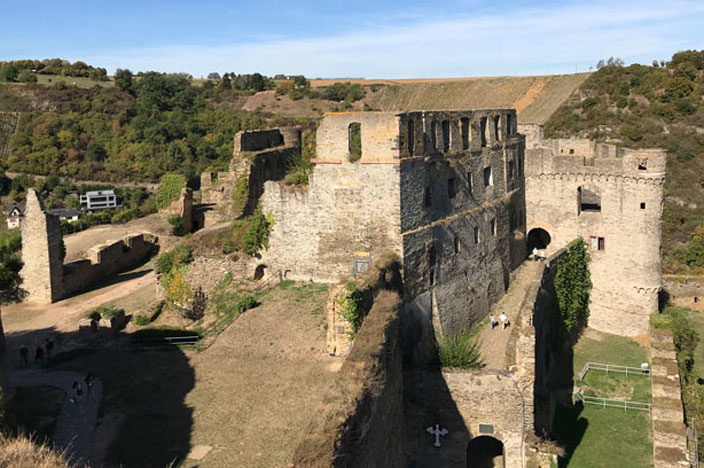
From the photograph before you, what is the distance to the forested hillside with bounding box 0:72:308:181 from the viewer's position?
214 ft

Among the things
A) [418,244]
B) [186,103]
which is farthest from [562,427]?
[186,103]

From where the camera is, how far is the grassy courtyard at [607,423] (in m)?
21.0

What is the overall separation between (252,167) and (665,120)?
152 ft

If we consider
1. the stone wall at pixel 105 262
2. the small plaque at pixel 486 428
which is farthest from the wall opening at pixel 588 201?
the stone wall at pixel 105 262

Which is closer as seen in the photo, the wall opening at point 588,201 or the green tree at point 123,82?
the wall opening at point 588,201

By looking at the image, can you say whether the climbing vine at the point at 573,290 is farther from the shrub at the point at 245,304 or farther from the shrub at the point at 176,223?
the shrub at the point at 176,223

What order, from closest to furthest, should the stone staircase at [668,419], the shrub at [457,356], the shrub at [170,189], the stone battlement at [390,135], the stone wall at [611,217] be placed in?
the stone staircase at [668,419] → the shrub at [457,356] → the stone battlement at [390,135] → the stone wall at [611,217] → the shrub at [170,189]

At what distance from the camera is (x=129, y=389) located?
17.0m

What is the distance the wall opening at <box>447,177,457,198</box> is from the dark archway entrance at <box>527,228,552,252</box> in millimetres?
10887

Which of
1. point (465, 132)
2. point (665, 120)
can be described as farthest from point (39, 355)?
point (665, 120)

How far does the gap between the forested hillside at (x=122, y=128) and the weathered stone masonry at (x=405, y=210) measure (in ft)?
126

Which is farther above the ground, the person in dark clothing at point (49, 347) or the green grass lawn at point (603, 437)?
the person in dark clothing at point (49, 347)

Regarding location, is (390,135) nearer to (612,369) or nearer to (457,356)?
(457,356)

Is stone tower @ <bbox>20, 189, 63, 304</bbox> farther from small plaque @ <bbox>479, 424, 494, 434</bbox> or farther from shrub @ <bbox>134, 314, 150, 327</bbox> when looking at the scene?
small plaque @ <bbox>479, 424, 494, 434</bbox>
